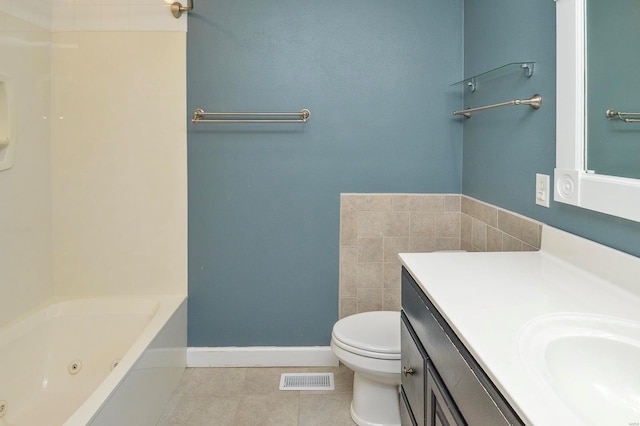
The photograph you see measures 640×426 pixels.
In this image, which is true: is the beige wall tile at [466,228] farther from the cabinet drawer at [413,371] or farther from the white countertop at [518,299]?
the cabinet drawer at [413,371]

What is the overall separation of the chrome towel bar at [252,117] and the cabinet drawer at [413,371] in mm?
1325

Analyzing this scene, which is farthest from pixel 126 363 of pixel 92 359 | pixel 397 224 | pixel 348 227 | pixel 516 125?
pixel 516 125

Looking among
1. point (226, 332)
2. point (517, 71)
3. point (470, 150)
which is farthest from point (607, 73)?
point (226, 332)

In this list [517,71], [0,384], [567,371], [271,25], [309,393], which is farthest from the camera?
[271,25]

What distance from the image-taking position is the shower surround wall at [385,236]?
96.3 inches

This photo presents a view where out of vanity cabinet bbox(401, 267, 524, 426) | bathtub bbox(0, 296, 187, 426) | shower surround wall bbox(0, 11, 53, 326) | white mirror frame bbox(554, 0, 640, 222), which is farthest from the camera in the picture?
shower surround wall bbox(0, 11, 53, 326)

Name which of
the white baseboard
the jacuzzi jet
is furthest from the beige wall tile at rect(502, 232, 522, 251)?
the jacuzzi jet

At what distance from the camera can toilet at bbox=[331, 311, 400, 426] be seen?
1.76 meters

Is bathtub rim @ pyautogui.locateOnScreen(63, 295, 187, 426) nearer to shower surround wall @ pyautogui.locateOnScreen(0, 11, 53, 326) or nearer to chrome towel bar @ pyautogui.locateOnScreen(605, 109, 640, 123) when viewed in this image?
shower surround wall @ pyautogui.locateOnScreen(0, 11, 53, 326)

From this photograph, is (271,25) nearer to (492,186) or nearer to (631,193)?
(492,186)

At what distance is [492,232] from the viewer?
1.99 meters

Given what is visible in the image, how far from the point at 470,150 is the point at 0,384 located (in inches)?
99.9

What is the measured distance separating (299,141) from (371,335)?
116 centimetres

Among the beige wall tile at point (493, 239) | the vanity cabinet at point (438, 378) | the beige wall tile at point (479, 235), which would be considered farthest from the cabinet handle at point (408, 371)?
the beige wall tile at point (479, 235)
